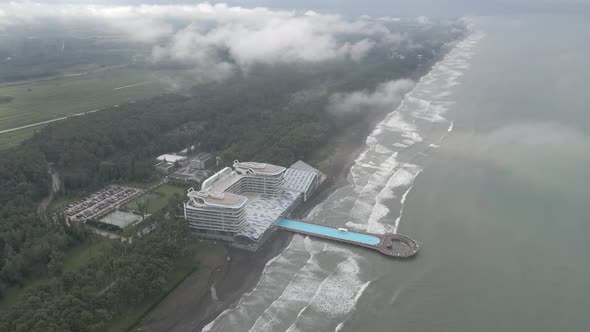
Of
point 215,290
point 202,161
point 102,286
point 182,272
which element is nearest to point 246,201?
point 182,272

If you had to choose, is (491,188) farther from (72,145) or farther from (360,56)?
(360,56)

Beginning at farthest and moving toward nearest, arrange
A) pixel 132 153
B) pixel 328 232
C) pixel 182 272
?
pixel 132 153 < pixel 328 232 < pixel 182 272

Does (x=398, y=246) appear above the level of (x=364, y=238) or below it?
below

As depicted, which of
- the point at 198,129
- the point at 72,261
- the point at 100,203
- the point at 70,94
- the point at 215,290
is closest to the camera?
the point at 215,290

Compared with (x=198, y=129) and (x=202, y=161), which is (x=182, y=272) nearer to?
(x=202, y=161)

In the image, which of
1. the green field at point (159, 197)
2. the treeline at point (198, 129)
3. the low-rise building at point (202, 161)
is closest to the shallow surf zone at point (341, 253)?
the treeline at point (198, 129)

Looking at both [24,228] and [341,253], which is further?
[24,228]

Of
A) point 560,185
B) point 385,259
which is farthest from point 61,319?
point 560,185
